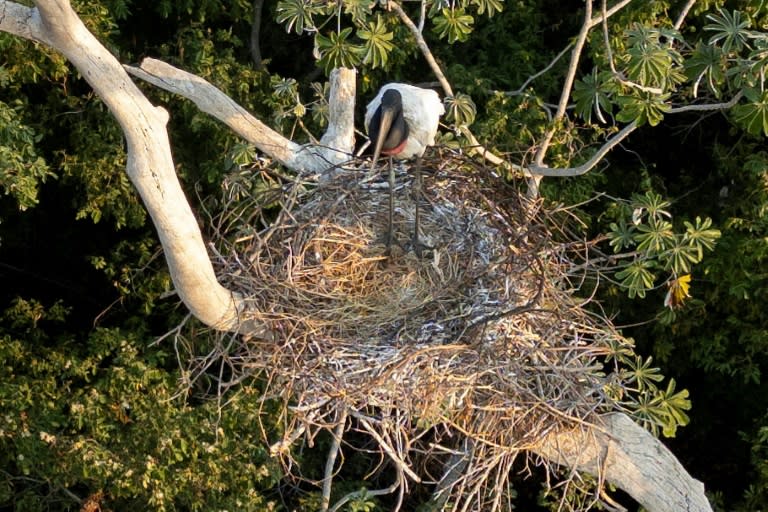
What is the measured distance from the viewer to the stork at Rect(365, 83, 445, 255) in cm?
574

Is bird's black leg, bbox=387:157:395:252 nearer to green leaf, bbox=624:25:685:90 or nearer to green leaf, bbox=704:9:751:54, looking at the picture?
green leaf, bbox=624:25:685:90

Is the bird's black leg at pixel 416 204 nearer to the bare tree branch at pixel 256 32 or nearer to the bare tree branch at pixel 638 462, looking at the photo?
the bare tree branch at pixel 638 462

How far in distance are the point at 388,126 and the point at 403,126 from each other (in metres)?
0.09

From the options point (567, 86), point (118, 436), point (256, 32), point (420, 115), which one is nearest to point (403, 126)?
point (420, 115)

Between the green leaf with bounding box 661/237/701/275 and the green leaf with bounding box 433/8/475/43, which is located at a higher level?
the green leaf with bounding box 433/8/475/43

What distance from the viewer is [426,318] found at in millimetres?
5320

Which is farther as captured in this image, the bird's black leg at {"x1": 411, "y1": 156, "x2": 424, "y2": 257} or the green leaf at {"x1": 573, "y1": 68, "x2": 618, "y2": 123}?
the green leaf at {"x1": 573, "y1": 68, "x2": 618, "y2": 123}

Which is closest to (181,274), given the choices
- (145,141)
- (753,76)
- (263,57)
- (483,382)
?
(145,141)

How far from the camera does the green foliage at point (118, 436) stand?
22.5 feet

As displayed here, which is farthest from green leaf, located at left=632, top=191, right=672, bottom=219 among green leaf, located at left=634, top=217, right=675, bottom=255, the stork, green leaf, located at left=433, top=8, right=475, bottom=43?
green leaf, located at left=433, top=8, right=475, bottom=43

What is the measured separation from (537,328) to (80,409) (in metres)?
2.69

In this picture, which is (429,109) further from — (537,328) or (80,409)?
(80,409)

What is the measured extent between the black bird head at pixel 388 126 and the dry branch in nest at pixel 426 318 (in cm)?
17

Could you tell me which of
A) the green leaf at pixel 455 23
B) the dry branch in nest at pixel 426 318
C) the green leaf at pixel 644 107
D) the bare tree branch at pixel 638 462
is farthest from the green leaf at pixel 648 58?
the bare tree branch at pixel 638 462
